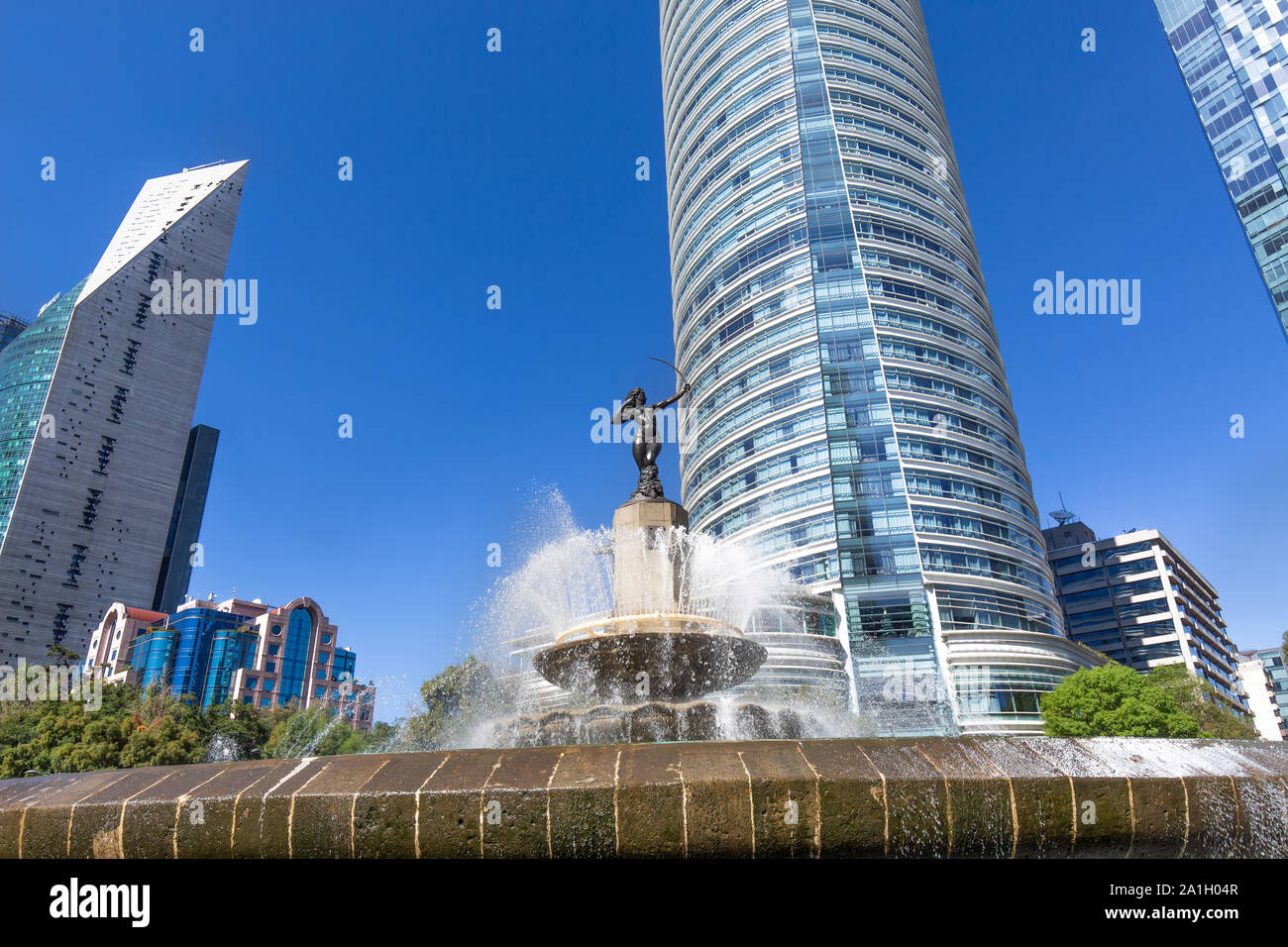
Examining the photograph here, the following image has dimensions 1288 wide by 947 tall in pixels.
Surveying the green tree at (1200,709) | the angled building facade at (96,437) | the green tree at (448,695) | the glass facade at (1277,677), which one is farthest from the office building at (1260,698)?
the angled building facade at (96,437)

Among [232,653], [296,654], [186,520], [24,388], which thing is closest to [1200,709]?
[296,654]

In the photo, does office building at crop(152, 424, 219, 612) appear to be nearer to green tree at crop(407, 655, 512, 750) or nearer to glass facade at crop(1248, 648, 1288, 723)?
green tree at crop(407, 655, 512, 750)

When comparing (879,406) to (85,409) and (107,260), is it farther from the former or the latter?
(107,260)

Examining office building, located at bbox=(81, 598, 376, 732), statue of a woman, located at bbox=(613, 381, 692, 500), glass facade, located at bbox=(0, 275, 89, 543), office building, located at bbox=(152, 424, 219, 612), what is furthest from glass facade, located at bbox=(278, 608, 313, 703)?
statue of a woman, located at bbox=(613, 381, 692, 500)

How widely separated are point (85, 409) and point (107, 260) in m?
30.5

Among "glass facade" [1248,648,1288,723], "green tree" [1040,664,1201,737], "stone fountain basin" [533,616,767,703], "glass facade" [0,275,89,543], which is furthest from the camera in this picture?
"glass facade" [1248,648,1288,723]

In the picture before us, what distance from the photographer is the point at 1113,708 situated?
36.1 meters

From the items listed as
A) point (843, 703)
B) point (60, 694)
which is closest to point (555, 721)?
point (843, 703)

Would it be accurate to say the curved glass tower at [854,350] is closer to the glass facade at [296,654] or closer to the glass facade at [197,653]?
the glass facade at [296,654]

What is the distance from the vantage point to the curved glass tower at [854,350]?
52.3 meters

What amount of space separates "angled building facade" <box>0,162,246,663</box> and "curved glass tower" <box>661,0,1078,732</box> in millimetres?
83135

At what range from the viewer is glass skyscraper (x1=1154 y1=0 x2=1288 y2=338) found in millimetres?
71875

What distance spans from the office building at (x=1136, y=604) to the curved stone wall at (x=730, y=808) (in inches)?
3684
